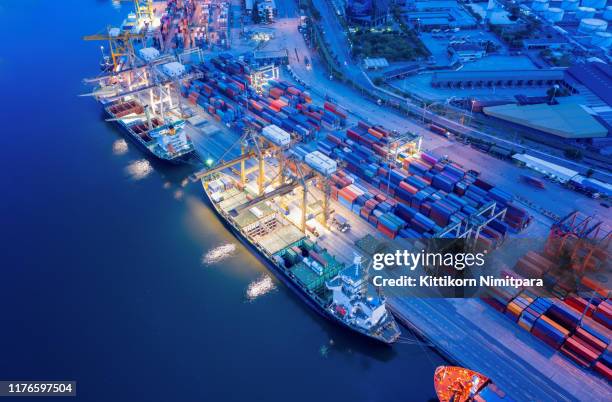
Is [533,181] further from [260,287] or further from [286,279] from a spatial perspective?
[260,287]

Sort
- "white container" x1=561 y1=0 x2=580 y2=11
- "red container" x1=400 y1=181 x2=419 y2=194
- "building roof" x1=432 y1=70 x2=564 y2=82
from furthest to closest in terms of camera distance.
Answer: "white container" x1=561 y1=0 x2=580 y2=11, "building roof" x1=432 y1=70 x2=564 y2=82, "red container" x1=400 y1=181 x2=419 y2=194

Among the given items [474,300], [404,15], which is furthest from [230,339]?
[404,15]

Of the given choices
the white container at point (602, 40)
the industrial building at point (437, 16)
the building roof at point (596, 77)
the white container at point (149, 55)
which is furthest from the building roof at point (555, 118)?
the white container at point (149, 55)

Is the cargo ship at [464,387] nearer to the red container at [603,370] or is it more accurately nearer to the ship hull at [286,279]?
the ship hull at [286,279]

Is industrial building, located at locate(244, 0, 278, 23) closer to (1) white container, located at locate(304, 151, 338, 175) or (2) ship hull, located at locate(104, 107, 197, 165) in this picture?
(2) ship hull, located at locate(104, 107, 197, 165)

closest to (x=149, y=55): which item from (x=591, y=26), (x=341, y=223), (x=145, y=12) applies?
(x=145, y=12)

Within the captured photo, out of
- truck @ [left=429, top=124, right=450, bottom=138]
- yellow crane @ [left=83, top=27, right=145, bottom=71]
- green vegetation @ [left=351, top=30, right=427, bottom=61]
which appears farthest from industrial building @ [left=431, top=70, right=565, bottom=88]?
yellow crane @ [left=83, top=27, right=145, bottom=71]

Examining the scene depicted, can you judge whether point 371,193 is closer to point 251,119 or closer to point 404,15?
point 251,119
